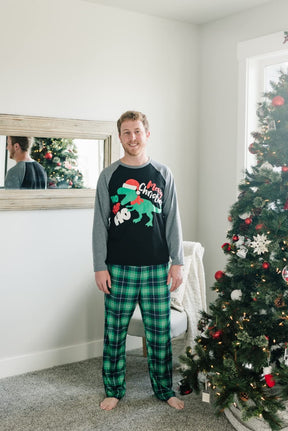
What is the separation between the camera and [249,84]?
3682 millimetres

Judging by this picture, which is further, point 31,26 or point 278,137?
point 31,26

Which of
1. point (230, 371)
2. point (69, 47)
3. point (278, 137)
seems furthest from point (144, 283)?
→ point (69, 47)

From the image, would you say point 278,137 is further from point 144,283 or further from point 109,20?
point 109,20

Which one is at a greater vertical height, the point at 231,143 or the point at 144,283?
the point at 231,143

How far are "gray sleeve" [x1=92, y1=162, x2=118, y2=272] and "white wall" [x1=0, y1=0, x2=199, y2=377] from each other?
0.74 metres

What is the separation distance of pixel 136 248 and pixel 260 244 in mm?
659

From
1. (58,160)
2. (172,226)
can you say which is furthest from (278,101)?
(58,160)

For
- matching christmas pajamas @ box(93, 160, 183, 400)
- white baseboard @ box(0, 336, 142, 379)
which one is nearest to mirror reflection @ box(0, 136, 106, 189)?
matching christmas pajamas @ box(93, 160, 183, 400)

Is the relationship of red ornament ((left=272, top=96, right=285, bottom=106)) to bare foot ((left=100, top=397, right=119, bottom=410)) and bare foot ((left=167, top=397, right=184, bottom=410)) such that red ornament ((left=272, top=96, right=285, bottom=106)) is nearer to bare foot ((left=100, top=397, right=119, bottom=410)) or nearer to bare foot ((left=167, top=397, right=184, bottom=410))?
bare foot ((left=167, top=397, right=184, bottom=410))

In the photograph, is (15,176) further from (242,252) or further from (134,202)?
(242,252)

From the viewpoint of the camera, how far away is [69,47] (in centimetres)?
349

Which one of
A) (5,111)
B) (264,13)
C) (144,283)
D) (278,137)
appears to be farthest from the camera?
(264,13)

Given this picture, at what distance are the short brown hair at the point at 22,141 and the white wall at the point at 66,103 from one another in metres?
0.16

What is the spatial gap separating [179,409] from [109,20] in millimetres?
2557
